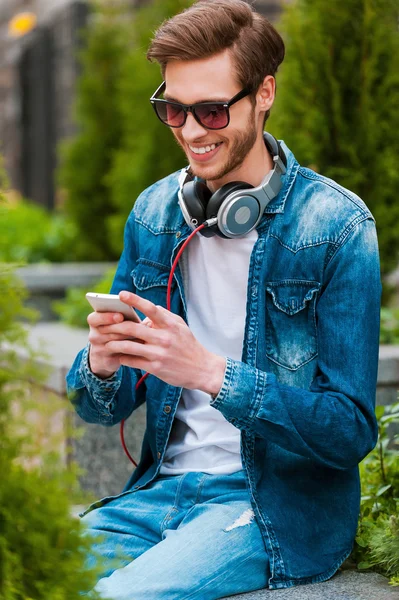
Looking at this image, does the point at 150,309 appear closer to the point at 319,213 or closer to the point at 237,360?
the point at 237,360

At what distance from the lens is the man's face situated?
8.41ft

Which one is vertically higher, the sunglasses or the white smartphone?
the sunglasses

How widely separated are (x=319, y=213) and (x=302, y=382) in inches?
17.7

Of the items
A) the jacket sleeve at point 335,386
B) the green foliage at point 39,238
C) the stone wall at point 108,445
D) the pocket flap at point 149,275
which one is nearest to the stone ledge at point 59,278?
the green foliage at point 39,238

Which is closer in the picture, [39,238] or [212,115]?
[212,115]

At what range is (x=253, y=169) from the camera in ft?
8.83

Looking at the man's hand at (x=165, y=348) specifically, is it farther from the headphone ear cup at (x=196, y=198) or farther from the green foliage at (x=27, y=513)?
the green foliage at (x=27, y=513)

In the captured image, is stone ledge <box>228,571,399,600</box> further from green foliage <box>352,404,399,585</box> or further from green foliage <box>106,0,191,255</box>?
green foliage <box>106,0,191,255</box>

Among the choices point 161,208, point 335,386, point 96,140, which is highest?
point 161,208

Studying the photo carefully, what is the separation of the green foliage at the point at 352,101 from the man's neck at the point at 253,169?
239 cm

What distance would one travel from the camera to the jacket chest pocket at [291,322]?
8.33 ft

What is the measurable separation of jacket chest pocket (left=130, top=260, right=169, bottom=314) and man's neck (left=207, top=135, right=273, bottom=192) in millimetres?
284

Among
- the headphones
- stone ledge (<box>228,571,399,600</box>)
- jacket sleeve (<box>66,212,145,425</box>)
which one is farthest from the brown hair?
stone ledge (<box>228,571,399,600</box>)

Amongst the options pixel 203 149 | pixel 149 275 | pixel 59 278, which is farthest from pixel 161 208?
pixel 59 278
